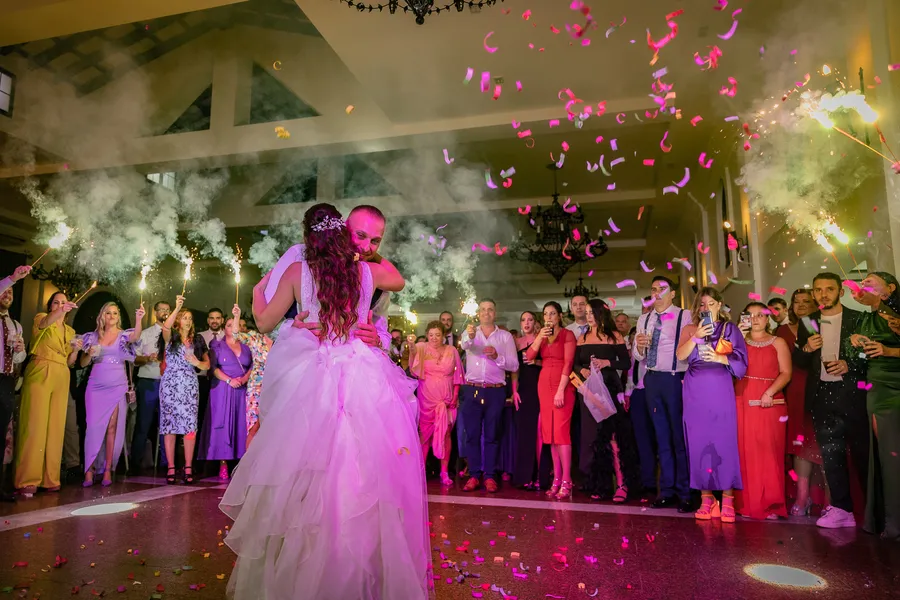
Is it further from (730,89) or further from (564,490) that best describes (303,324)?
(730,89)

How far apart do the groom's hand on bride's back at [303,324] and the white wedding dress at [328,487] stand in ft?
0.06

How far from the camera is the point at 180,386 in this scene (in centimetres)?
584

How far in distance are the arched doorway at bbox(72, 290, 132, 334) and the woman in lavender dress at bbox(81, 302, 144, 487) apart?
31.9 ft

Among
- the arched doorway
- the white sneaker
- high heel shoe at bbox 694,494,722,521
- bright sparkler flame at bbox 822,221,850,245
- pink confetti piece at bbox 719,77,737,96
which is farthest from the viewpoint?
the arched doorway

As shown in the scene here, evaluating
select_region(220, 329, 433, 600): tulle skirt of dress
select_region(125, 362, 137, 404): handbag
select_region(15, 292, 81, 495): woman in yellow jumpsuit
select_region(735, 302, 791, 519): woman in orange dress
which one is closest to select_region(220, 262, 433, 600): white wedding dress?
select_region(220, 329, 433, 600): tulle skirt of dress

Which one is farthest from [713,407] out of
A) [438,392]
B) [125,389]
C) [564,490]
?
[125,389]

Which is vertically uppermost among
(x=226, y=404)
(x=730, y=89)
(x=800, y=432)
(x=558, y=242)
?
(x=730, y=89)

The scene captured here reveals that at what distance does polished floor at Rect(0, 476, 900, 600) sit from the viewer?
2.50 metres

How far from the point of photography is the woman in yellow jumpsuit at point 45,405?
5090mm

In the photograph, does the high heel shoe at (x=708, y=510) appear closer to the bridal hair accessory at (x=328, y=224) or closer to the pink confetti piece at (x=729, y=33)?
the bridal hair accessory at (x=328, y=224)

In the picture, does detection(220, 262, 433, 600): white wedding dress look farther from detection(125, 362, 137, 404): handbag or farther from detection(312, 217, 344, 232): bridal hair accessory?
detection(125, 362, 137, 404): handbag

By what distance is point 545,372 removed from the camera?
17.5 ft

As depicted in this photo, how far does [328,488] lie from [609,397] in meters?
3.57

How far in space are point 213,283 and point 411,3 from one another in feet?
48.8
